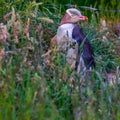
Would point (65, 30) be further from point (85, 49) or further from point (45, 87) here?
point (45, 87)

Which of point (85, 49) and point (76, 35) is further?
point (76, 35)

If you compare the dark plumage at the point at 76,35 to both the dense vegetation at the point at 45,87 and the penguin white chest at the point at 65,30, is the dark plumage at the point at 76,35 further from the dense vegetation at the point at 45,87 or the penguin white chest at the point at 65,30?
the dense vegetation at the point at 45,87

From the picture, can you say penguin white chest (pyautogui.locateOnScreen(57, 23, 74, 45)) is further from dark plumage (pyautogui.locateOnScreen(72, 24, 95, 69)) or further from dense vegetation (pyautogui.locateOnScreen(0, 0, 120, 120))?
dense vegetation (pyautogui.locateOnScreen(0, 0, 120, 120))

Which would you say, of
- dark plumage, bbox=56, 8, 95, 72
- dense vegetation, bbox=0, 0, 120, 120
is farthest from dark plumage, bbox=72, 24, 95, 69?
dense vegetation, bbox=0, 0, 120, 120

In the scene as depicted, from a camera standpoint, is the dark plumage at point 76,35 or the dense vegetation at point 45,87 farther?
the dark plumage at point 76,35

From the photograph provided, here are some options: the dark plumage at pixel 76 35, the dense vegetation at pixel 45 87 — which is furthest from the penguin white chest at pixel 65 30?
the dense vegetation at pixel 45 87

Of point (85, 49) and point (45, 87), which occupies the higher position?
point (45, 87)

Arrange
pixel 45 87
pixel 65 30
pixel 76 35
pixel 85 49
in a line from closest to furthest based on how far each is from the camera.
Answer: pixel 45 87 < pixel 85 49 < pixel 76 35 < pixel 65 30

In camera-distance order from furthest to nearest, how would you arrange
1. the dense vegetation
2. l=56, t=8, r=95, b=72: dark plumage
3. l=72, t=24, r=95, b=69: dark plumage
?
l=72, t=24, r=95, b=69: dark plumage
l=56, t=8, r=95, b=72: dark plumage
the dense vegetation

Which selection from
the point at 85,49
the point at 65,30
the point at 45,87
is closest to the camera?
the point at 45,87

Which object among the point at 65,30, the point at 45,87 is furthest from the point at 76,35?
the point at 45,87

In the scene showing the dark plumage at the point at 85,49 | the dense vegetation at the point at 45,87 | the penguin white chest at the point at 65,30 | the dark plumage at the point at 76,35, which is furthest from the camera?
the penguin white chest at the point at 65,30

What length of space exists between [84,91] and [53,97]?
261 mm

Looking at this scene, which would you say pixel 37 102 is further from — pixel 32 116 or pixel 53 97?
pixel 53 97
